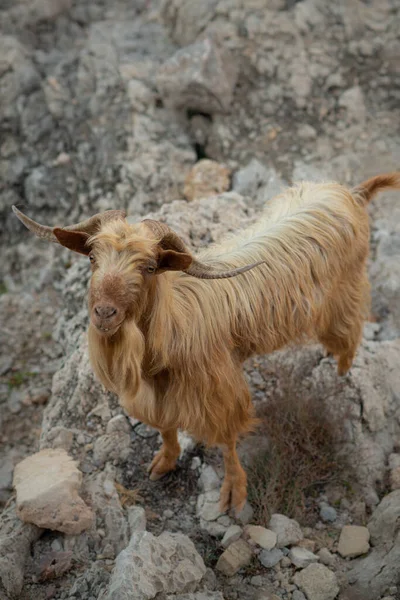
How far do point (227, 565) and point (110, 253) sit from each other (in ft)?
6.96

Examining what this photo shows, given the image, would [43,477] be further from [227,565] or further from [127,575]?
[227,565]

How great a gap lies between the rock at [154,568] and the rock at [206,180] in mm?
3974

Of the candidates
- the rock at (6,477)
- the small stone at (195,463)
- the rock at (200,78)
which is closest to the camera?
the small stone at (195,463)

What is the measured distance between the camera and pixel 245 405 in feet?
13.4

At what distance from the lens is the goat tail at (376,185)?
182 inches

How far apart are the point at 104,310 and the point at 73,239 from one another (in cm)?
52

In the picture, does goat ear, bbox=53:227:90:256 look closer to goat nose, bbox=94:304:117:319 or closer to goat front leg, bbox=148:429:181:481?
goat nose, bbox=94:304:117:319

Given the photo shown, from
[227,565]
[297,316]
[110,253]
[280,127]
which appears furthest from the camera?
[280,127]

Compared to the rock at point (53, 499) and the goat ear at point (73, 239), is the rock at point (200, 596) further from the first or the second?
the goat ear at point (73, 239)

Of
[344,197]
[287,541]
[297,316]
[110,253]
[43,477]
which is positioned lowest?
[287,541]

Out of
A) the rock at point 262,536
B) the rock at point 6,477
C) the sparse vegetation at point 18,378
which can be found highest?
the rock at point 262,536

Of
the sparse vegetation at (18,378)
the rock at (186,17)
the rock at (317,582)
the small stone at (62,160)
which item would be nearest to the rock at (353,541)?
the rock at (317,582)

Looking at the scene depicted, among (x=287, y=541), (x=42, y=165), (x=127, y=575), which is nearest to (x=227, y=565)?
(x=287, y=541)

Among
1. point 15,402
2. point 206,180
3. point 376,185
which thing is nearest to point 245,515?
point 376,185
